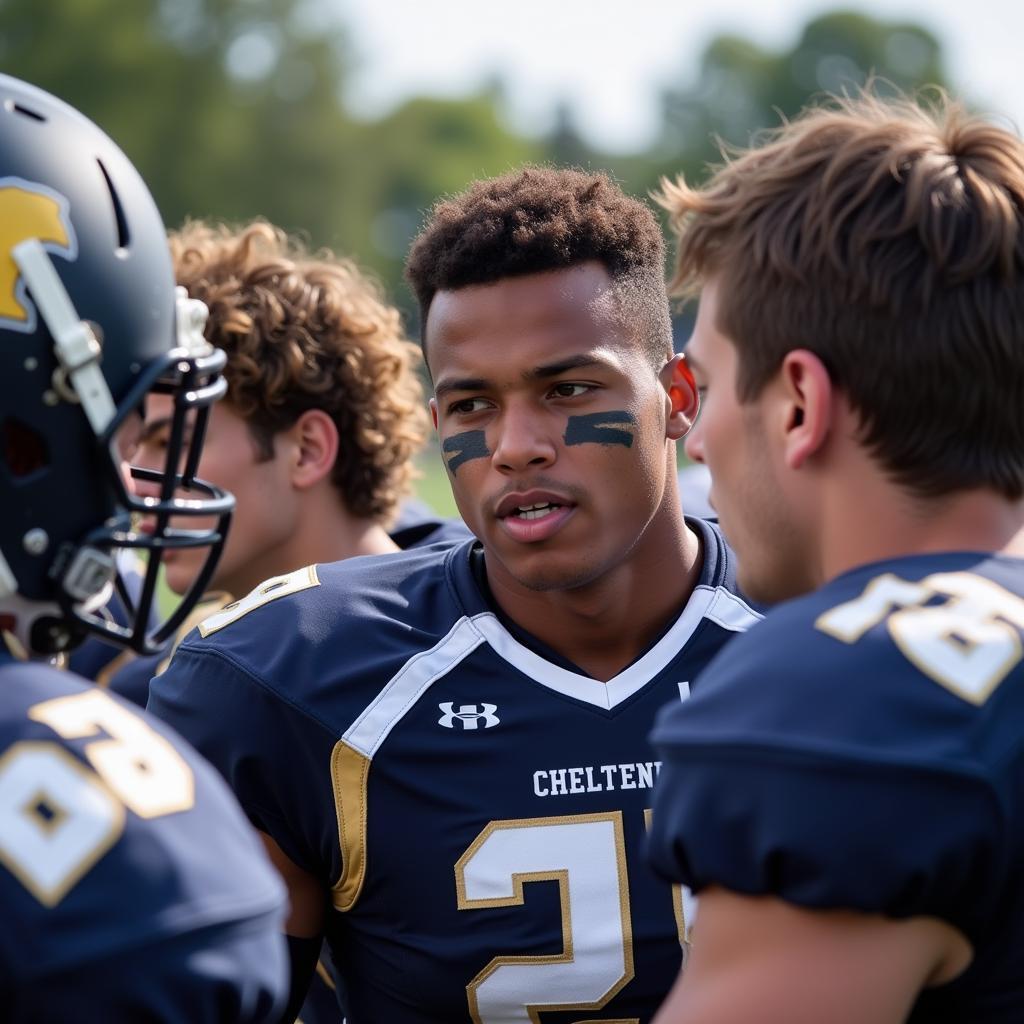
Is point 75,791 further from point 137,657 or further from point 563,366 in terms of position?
point 137,657

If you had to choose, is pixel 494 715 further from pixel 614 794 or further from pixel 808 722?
pixel 808 722

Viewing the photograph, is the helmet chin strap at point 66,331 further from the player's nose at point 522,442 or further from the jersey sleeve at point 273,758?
the player's nose at point 522,442

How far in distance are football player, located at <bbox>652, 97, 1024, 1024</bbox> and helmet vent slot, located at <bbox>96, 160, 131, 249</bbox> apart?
2.51 feet

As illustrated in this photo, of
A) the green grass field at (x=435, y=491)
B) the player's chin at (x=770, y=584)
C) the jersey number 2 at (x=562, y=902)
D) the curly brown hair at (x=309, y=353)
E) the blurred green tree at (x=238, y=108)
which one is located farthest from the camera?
the blurred green tree at (x=238, y=108)

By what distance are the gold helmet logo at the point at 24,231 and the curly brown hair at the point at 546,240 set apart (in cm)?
128

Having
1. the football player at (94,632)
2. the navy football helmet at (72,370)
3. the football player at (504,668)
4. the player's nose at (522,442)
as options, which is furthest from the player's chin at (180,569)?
the navy football helmet at (72,370)

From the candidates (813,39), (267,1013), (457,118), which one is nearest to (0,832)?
(267,1013)

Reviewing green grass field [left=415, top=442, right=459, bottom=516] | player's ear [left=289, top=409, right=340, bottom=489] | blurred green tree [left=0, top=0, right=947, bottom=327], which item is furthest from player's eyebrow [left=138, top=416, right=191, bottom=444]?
blurred green tree [left=0, top=0, right=947, bottom=327]

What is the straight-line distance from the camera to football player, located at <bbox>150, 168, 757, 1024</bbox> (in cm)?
274

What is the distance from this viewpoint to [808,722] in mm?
1731

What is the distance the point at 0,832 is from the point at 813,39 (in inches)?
3053

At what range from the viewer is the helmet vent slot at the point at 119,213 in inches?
81.7

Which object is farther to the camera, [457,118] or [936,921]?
[457,118]

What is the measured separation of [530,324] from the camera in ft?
10.2
